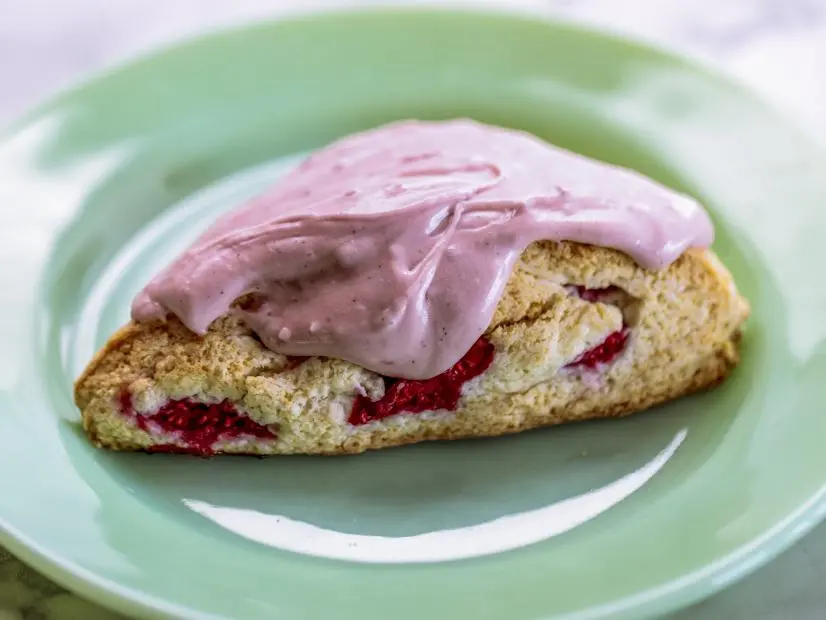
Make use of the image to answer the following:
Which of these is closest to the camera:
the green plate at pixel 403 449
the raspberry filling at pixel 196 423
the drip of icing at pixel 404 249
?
the green plate at pixel 403 449

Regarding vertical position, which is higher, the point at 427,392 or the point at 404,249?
the point at 404,249

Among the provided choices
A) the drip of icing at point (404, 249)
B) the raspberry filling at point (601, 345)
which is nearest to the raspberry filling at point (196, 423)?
the drip of icing at point (404, 249)

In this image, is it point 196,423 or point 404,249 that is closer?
point 404,249

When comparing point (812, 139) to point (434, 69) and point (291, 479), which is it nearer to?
point (434, 69)

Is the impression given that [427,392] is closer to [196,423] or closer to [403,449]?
[403,449]

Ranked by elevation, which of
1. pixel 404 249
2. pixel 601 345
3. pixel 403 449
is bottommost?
pixel 403 449

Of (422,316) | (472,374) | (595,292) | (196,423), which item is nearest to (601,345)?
(595,292)

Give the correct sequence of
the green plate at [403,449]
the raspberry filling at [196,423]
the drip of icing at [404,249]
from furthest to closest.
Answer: the raspberry filling at [196,423] < the drip of icing at [404,249] < the green plate at [403,449]

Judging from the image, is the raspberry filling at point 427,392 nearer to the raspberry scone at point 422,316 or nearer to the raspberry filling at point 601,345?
the raspberry scone at point 422,316

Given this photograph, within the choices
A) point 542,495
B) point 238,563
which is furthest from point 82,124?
point 542,495
